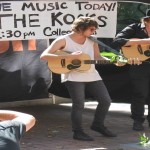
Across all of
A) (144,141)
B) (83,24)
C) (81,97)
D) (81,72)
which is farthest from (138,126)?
(83,24)

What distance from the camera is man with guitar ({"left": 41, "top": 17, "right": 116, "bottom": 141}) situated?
6.58m

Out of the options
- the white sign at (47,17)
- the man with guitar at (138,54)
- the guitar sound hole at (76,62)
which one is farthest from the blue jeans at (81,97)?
the white sign at (47,17)

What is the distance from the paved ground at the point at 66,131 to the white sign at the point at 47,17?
1335mm

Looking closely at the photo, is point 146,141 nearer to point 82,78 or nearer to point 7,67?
point 82,78

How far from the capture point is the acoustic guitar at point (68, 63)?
6.54 meters

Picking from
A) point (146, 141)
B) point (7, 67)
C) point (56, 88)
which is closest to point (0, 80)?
point (7, 67)

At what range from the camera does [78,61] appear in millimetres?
6613

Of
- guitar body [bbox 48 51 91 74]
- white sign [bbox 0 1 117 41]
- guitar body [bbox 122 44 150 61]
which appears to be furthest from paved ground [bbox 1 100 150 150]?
white sign [bbox 0 1 117 41]

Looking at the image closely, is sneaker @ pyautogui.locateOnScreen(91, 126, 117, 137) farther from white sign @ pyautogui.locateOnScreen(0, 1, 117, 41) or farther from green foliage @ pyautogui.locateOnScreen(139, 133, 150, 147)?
white sign @ pyautogui.locateOnScreen(0, 1, 117, 41)

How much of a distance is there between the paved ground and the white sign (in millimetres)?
1335

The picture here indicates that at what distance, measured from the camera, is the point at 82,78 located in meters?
6.67

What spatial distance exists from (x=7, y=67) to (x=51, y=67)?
7.30 ft

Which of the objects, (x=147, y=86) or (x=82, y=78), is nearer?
(x=82, y=78)

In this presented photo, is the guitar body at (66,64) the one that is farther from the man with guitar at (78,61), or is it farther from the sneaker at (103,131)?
the sneaker at (103,131)
